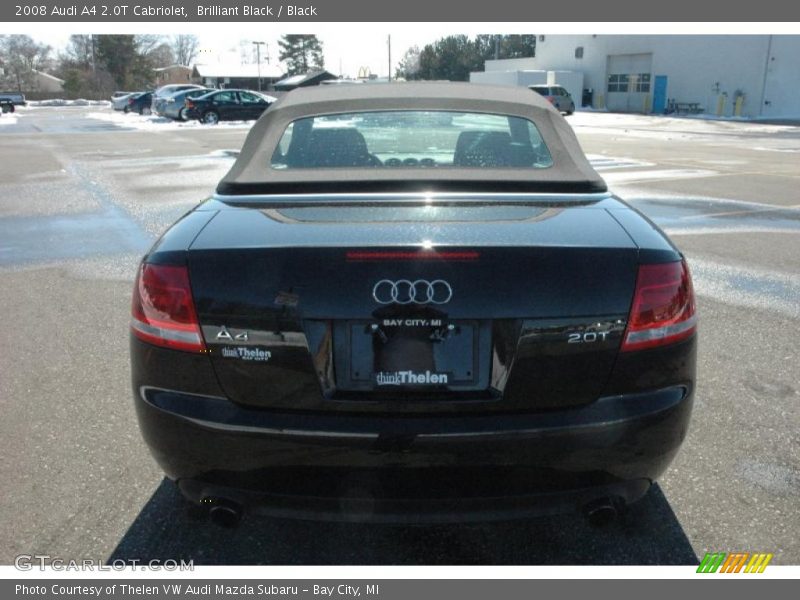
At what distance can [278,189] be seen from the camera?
292 cm

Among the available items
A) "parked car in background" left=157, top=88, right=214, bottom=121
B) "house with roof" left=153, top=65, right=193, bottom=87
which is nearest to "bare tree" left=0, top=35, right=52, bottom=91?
"house with roof" left=153, top=65, right=193, bottom=87

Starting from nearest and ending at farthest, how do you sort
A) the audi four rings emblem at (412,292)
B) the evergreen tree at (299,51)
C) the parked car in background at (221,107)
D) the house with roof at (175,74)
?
the audi four rings emblem at (412,292) → the parked car in background at (221,107) → the evergreen tree at (299,51) → the house with roof at (175,74)

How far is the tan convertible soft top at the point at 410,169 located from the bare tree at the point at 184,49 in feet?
414

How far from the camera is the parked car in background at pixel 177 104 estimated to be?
120ft

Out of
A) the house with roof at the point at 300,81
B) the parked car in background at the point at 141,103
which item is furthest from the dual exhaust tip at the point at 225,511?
the parked car in background at the point at 141,103

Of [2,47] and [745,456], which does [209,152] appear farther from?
[2,47]

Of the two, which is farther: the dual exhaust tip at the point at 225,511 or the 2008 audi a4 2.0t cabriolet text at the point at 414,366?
the dual exhaust tip at the point at 225,511

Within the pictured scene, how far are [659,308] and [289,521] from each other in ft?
5.44

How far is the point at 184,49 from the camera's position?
122 metres

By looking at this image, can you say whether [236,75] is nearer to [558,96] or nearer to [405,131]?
[558,96]

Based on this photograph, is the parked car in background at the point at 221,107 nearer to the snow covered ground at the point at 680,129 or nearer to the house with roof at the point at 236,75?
the snow covered ground at the point at 680,129

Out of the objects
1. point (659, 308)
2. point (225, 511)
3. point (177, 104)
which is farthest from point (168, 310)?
point (177, 104)

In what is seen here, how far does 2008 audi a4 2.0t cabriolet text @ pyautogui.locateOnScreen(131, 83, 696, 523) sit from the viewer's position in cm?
221

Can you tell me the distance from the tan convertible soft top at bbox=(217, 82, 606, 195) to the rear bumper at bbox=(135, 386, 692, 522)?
1.03m
